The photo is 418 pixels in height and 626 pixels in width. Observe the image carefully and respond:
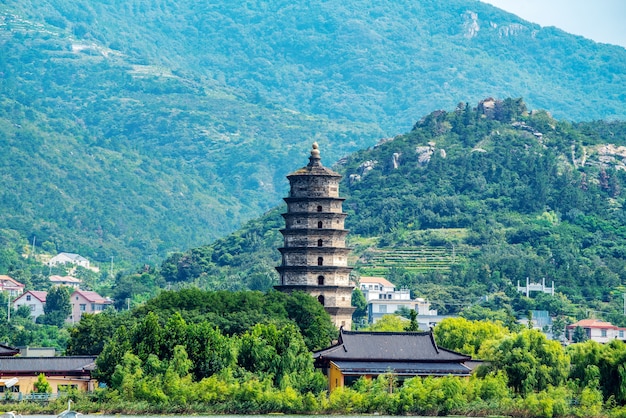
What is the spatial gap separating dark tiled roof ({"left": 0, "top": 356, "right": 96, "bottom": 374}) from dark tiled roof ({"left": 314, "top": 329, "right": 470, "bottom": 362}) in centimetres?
1390

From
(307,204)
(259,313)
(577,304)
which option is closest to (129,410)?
(259,313)

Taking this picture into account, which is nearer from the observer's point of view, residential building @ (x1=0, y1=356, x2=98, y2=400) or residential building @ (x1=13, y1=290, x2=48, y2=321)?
residential building @ (x1=0, y1=356, x2=98, y2=400)

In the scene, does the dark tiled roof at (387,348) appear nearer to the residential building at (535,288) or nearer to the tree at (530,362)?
the tree at (530,362)

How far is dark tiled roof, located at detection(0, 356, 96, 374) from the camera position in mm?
100062

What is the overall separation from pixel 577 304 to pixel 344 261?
64402 mm

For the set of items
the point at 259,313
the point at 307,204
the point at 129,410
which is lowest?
the point at 129,410

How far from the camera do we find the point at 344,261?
117812 mm

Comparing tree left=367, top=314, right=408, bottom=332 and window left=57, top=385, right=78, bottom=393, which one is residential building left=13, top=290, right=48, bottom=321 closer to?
tree left=367, top=314, right=408, bottom=332

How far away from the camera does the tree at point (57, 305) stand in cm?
18612

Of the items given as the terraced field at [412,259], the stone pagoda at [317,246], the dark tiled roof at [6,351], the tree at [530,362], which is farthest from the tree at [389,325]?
the terraced field at [412,259]

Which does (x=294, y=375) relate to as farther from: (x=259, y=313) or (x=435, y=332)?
(x=435, y=332)

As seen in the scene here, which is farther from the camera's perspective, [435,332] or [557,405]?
[435,332]

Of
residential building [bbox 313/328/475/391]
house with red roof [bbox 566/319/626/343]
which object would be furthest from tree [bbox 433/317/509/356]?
house with red roof [bbox 566/319/626/343]

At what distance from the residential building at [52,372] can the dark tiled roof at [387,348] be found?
1341 cm
